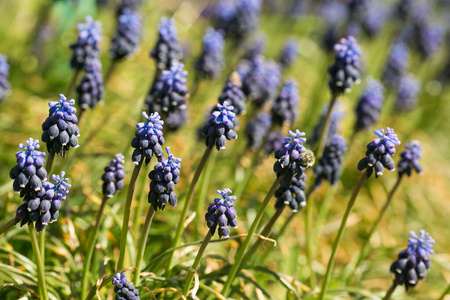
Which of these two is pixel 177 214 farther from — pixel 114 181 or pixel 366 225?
pixel 366 225

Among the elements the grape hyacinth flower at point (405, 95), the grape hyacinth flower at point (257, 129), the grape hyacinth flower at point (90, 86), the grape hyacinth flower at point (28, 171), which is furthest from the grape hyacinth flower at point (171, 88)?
the grape hyacinth flower at point (405, 95)

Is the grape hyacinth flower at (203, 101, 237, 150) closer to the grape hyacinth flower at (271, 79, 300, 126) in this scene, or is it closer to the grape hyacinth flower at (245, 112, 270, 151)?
the grape hyacinth flower at (271, 79, 300, 126)

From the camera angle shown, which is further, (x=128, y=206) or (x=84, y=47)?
(x=84, y=47)

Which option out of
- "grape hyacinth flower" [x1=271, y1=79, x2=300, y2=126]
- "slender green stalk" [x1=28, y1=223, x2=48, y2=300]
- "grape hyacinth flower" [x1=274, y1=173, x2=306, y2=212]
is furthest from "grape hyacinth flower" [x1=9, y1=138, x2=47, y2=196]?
"grape hyacinth flower" [x1=271, y1=79, x2=300, y2=126]

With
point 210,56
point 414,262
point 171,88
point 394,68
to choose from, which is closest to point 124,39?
point 210,56

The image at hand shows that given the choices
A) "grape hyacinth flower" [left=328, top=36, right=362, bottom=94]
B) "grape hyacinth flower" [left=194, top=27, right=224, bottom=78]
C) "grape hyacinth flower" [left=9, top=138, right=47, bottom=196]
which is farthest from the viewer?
"grape hyacinth flower" [left=194, top=27, right=224, bottom=78]

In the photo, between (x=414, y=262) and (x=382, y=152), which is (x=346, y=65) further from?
(x=414, y=262)
